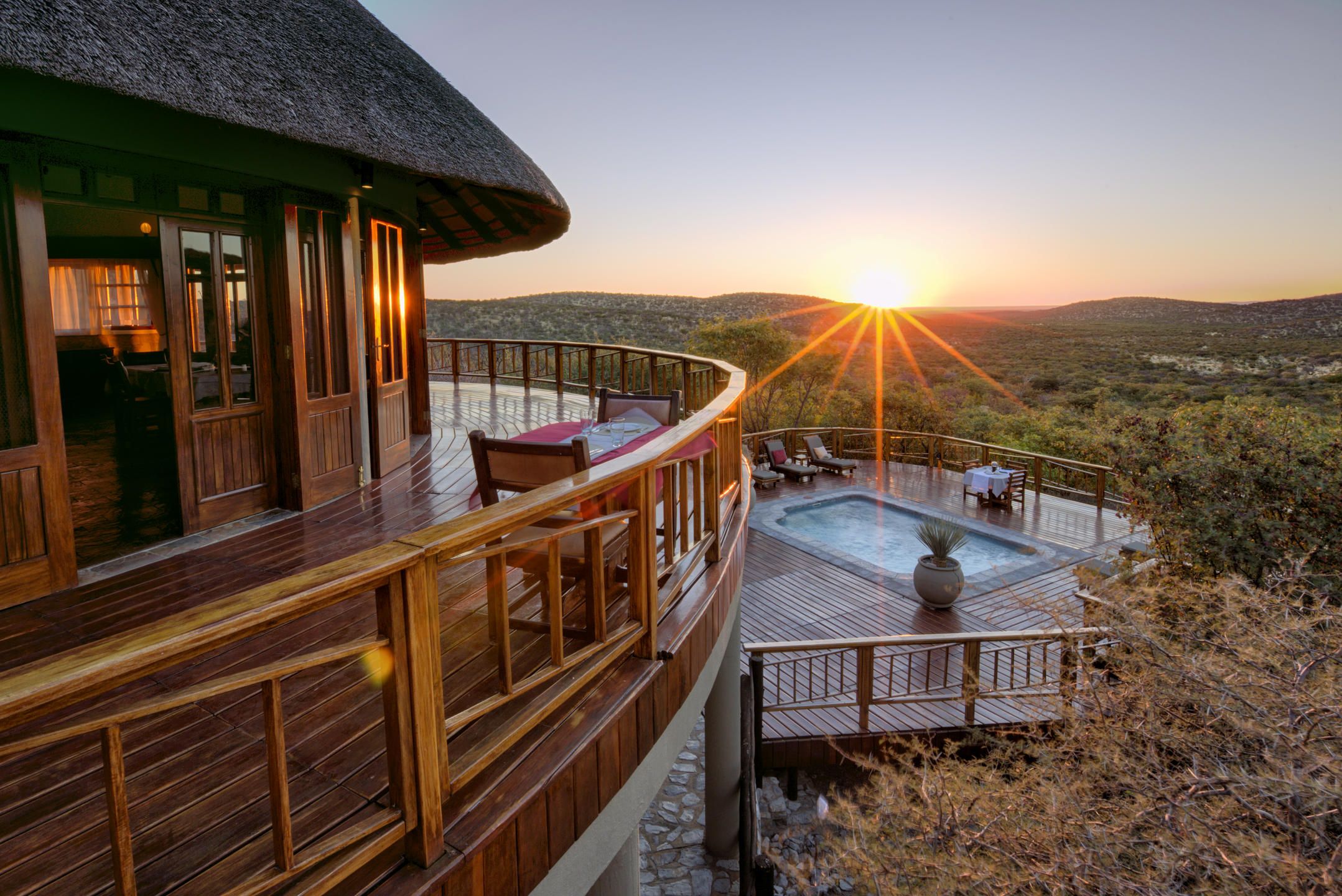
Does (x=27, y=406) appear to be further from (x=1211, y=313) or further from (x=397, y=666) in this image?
(x=1211, y=313)

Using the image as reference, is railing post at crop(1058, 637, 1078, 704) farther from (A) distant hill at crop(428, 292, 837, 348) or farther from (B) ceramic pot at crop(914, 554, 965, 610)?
(A) distant hill at crop(428, 292, 837, 348)

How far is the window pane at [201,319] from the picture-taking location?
4312 millimetres

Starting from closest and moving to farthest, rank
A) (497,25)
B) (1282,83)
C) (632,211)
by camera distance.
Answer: (497,25) < (1282,83) < (632,211)

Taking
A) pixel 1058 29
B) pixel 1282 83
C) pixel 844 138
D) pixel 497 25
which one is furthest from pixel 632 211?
pixel 1282 83

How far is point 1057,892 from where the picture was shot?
393 cm

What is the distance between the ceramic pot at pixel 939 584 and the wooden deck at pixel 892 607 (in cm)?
17

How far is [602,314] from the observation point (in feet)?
136

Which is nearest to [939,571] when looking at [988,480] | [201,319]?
[988,480]

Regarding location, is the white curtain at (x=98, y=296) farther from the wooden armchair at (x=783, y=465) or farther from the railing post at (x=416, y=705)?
the wooden armchair at (x=783, y=465)

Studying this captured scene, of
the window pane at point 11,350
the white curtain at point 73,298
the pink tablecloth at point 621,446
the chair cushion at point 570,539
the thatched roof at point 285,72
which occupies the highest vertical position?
the thatched roof at point 285,72

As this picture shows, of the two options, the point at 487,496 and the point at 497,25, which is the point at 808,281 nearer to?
the point at 497,25

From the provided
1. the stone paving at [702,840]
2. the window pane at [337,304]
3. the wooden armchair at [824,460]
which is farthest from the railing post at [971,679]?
the wooden armchair at [824,460]

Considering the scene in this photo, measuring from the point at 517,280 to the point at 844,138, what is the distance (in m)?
28.2

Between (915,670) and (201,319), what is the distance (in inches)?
316
